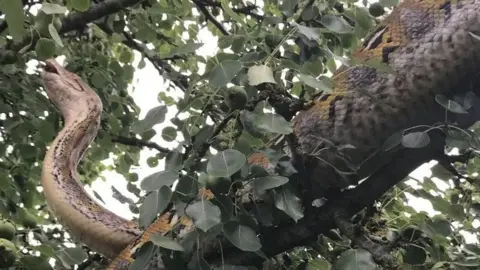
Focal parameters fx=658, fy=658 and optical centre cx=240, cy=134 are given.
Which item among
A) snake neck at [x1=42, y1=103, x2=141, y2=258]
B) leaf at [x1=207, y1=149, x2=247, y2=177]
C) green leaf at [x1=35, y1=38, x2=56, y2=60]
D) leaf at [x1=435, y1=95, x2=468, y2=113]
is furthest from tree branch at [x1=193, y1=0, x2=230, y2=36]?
leaf at [x1=207, y1=149, x2=247, y2=177]

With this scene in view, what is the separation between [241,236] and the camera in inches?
51.7

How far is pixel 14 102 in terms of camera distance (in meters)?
2.64

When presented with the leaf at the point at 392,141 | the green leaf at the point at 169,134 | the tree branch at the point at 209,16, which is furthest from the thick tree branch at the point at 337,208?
the tree branch at the point at 209,16

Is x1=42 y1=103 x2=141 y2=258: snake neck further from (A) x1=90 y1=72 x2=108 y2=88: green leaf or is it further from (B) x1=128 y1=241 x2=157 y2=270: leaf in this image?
(B) x1=128 y1=241 x2=157 y2=270: leaf

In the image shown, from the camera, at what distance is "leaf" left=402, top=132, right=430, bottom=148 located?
138 cm

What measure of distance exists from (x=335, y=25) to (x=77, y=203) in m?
0.96

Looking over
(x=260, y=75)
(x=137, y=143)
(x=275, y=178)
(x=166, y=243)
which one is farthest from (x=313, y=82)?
(x=137, y=143)

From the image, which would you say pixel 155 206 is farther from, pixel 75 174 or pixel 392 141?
pixel 75 174

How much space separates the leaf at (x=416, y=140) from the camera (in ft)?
4.53

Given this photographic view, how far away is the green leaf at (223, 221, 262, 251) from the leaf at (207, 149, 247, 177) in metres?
0.14

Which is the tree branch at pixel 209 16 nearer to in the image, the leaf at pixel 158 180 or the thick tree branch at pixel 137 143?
the thick tree branch at pixel 137 143

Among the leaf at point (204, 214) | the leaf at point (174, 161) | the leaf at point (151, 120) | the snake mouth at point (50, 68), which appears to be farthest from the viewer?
the snake mouth at point (50, 68)

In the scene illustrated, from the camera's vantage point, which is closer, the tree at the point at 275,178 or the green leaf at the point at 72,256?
the tree at the point at 275,178

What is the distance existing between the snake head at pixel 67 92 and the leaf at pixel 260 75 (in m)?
1.16
